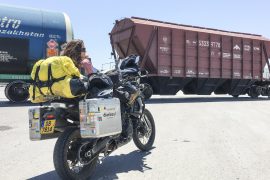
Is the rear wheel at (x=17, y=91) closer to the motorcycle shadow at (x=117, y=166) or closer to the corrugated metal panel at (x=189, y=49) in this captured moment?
the corrugated metal panel at (x=189, y=49)

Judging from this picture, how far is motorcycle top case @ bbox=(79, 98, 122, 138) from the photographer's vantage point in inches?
157

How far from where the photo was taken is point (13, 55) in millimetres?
13492

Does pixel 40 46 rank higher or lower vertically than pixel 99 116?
higher

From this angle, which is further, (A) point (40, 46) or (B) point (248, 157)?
(A) point (40, 46)

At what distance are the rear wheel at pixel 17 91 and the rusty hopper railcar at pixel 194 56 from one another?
19.1 feet

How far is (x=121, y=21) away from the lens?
17.8 metres

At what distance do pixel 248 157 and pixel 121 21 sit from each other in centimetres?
1334

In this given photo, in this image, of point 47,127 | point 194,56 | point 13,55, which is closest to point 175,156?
point 47,127

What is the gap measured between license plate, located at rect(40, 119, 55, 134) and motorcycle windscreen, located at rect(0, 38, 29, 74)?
10.1m

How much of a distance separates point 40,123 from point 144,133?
2249 millimetres

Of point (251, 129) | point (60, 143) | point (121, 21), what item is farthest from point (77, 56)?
→ point (121, 21)

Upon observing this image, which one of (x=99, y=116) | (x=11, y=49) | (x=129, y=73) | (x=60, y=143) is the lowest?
(x=60, y=143)

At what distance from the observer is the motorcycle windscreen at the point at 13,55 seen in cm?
1333

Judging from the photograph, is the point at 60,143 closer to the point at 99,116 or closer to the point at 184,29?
the point at 99,116
